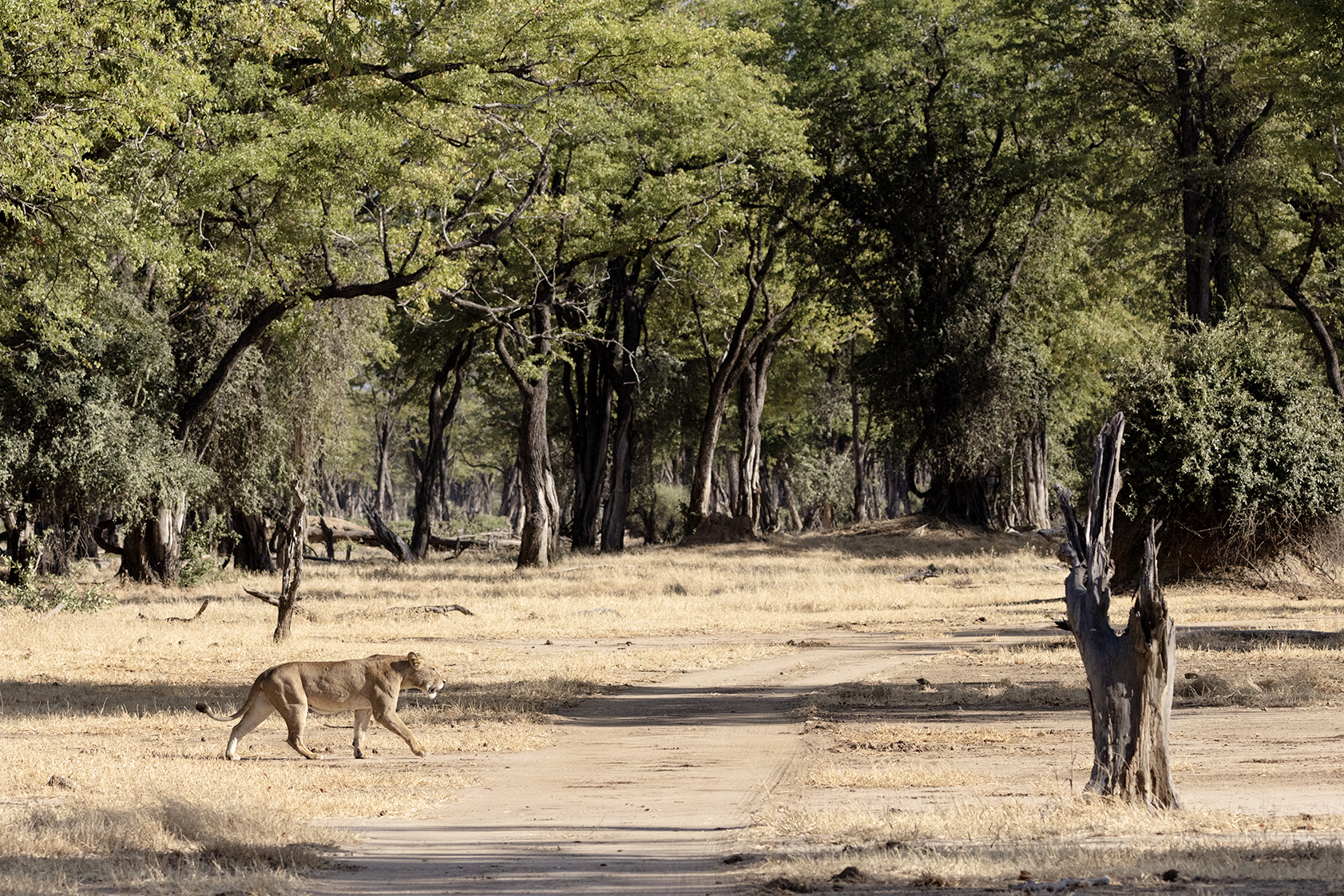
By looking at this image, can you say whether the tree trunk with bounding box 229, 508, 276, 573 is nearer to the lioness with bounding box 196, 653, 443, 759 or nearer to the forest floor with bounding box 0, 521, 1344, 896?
the forest floor with bounding box 0, 521, 1344, 896

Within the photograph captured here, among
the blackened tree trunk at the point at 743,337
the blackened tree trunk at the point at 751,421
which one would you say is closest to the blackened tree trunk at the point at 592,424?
the blackened tree trunk at the point at 743,337

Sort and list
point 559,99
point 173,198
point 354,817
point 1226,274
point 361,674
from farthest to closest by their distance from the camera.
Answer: point 1226,274
point 559,99
point 173,198
point 361,674
point 354,817

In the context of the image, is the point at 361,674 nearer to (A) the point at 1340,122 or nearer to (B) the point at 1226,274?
(A) the point at 1340,122

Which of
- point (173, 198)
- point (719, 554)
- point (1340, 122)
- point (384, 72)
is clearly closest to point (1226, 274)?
point (1340, 122)

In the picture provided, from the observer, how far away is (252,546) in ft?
127

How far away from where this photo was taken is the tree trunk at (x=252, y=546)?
38.1m

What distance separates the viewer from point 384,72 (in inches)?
829

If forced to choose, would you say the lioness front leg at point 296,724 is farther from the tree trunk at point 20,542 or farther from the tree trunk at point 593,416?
the tree trunk at point 593,416

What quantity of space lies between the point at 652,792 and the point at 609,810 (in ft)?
2.27

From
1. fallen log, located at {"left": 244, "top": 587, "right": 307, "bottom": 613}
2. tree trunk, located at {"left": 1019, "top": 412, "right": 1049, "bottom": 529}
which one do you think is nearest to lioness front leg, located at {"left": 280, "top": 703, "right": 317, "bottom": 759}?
fallen log, located at {"left": 244, "top": 587, "right": 307, "bottom": 613}

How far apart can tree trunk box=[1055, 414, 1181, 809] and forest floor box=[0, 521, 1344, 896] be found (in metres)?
0.28

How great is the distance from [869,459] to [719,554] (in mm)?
36354

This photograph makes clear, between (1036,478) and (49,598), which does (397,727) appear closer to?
(49,598)

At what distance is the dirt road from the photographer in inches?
275
